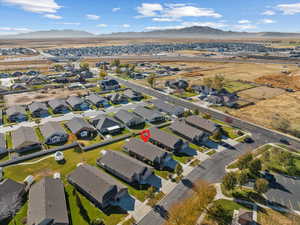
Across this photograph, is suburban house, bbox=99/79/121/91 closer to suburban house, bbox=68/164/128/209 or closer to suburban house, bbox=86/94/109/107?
suburban house, bbox=86/94/109/107

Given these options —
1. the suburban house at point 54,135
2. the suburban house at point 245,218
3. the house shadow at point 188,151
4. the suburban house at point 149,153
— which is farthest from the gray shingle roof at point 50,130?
the suburban house at point 245,218

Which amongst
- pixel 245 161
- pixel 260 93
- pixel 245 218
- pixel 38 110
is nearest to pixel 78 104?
pixel 38 110

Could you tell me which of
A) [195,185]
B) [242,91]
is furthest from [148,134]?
[242,91]

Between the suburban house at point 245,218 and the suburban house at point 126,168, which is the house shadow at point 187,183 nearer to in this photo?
the suburban house at point 126,168

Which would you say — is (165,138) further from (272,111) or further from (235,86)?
(235,86)

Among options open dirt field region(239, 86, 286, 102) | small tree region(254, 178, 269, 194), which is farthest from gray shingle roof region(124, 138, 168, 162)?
open dirt field region(239, 86, 286, 102)

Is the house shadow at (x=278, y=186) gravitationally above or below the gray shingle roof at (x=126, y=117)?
below
